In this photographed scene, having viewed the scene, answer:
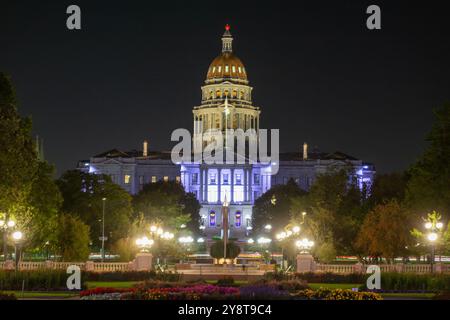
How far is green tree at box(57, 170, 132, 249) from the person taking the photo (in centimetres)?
10267

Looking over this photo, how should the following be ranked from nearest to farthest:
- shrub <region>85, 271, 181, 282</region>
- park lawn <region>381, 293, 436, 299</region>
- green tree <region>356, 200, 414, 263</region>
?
park lawn <region>381, 293, 436, 299</region>, shrub <region>85, 271, 181, 282</region>, green tree <region>356, 200, 414, 263</region>

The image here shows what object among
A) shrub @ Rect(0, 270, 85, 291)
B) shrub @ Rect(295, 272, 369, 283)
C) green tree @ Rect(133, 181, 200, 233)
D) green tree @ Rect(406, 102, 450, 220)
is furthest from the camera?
green tree @ Rect(133, 181, 200, 233)

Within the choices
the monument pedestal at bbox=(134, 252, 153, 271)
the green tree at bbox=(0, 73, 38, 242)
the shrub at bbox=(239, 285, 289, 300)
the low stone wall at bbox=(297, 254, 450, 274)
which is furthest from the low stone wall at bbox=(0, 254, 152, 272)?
the shrub at bbox=(239, 285, 289, 300)

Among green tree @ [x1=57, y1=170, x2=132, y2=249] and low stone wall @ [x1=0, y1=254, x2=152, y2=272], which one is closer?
low stone wall @ [x1=0, y1=254, x2=152, y2=272]

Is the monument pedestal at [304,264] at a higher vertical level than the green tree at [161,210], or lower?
lower

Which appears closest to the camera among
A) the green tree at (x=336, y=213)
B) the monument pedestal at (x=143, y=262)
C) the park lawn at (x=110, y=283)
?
the park lawn at (x=110, y=283)

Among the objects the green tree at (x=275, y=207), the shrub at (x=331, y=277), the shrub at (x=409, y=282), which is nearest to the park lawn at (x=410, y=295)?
the shrub at (x=409, y=282)

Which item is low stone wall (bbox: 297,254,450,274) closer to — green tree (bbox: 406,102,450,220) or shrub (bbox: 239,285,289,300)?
green tree (bbox: 406,102,450,220)

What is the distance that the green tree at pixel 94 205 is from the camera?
4042 inches

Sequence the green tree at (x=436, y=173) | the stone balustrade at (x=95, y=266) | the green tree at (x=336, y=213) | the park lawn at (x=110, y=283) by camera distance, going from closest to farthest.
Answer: the park lawn at (x=110, y=283)
the stone balustrade at (x=95, y=266)
the green tree at (x=436, y=173)
the green tree at (x=336, y=213)

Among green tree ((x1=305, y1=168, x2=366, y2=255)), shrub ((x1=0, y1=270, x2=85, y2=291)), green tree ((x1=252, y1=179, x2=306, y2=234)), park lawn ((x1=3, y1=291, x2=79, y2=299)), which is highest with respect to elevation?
green tree ((x1=252, y1=179, x2=306, y2=234))

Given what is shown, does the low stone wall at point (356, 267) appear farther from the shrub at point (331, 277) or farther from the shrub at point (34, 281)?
the shrub at point (34, 281)

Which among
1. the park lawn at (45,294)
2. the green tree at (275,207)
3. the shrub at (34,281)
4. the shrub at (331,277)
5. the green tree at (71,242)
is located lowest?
the park lawn at (45,294)
